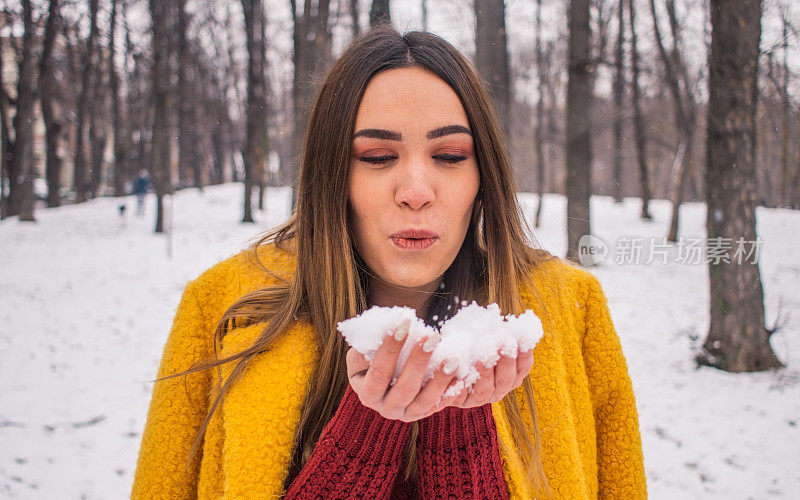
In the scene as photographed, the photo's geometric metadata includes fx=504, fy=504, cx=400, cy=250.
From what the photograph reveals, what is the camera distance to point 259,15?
16.0 metres

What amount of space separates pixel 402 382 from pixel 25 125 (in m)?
18.8

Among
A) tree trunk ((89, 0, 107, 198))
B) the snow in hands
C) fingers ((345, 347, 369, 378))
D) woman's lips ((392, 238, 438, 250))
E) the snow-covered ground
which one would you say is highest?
tree trunk ((89, 0, 107, 198))

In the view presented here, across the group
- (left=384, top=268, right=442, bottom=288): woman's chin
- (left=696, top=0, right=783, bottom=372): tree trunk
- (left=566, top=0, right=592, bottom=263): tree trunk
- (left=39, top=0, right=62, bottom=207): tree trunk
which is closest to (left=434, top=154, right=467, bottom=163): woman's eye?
(left=384, top=268, right=442, bottom=288): woman's chin

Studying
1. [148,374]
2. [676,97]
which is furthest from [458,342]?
[676,97]

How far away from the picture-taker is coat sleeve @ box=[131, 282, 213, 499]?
1.41 metres

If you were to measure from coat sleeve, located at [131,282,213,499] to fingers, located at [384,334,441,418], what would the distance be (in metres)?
0.78

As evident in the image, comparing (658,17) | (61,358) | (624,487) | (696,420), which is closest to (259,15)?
(658,17)

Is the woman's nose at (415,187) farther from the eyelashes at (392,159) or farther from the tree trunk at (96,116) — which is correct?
the tree trunk at (96,116)

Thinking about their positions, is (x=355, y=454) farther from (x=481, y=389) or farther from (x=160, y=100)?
(x=160, y=100)

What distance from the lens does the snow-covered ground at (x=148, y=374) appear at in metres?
3.78

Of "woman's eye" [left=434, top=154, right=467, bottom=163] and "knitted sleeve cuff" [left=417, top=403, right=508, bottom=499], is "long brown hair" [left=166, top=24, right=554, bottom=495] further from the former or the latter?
"knitted sleeve cuff" [left=417, top=403, right=508, bottom=499]

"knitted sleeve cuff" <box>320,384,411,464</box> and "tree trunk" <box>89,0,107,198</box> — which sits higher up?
"tree trunk" <box>89,0,107,198</box>

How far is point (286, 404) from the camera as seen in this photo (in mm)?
1300

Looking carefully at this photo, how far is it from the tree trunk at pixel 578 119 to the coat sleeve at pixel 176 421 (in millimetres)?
7777
